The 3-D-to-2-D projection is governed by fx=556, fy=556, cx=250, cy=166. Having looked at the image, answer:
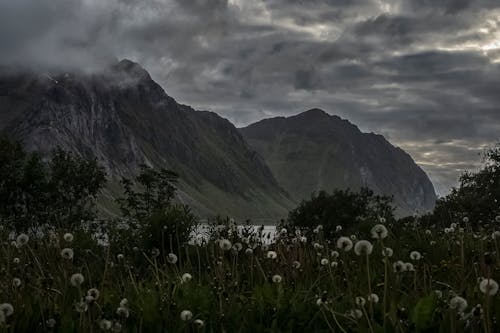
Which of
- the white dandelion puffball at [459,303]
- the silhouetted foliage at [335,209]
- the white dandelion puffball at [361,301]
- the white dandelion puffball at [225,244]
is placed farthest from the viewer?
the silhouetted foliage at [335,209]

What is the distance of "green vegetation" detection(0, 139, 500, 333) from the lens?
185 inches

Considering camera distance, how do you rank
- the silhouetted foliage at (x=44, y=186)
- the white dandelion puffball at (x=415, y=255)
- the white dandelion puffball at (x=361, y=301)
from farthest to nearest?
the silhouetted foliage at (x=44, y=186) → the white dandelion puffball at (x=415, y=255) → the white dandelion puffball at (x=361, y=301)

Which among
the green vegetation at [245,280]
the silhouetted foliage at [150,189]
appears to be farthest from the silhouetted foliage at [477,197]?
the green vegetation at [245,280]

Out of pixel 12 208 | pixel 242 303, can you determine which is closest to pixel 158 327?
pixel 242 303

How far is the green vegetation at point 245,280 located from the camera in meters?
4.71

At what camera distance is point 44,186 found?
47.1m

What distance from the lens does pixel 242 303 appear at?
5871 mm

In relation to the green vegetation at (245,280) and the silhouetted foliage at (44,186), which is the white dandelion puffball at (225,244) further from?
the silhouetted foliage at (44,186)

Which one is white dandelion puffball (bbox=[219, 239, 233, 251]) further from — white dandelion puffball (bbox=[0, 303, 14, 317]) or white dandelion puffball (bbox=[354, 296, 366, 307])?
white dandelion puffball (bbox=[0, 303, 14, 317])

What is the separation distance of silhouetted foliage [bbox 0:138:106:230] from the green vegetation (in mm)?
31718

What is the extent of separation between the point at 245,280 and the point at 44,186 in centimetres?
4242

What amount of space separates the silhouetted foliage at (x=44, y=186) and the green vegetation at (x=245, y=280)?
31.7 m

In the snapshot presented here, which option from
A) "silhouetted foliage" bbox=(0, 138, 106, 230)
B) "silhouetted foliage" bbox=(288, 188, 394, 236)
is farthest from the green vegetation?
"silhouetted foliage" bbox=(288, 188, 394, 236)

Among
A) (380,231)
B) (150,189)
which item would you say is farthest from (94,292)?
(150,189)
